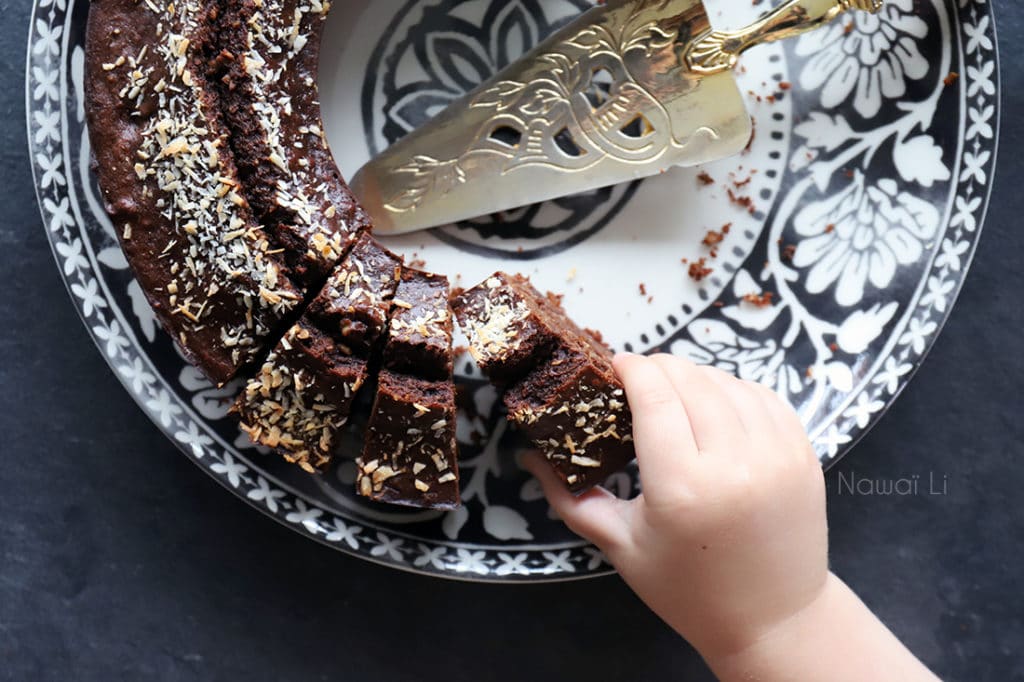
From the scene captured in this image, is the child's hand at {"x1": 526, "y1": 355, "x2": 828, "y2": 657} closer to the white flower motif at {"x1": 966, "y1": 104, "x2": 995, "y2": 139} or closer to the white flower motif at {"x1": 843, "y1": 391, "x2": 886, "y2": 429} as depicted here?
the white flower motif at {"x1": 843, "y1": 391, "x2": 886, "y2": 429}

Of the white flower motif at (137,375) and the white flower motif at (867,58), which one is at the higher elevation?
the white flower motif at (137,375)

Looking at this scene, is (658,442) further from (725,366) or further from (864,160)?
(864,160)

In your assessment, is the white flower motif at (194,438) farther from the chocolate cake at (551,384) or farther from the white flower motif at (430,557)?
the chocolate cake at (551,384)

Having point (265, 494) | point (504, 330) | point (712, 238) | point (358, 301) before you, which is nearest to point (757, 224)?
point (712, 238)

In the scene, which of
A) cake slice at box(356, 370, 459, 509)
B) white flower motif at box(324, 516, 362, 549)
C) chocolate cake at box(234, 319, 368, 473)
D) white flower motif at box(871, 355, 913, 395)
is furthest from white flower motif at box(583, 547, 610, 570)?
white flower motif at box(871, 355, 913, 395)

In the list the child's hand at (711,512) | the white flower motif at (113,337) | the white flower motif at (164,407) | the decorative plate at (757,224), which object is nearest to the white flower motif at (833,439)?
the decorative plate at (757,224)
